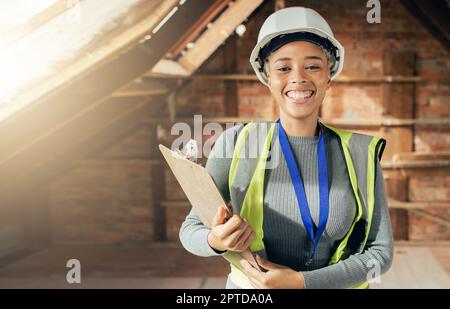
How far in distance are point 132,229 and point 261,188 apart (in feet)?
14.6

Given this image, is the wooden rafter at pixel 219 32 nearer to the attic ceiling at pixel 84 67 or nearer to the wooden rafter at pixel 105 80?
the attic ceiling at pixel 84 67

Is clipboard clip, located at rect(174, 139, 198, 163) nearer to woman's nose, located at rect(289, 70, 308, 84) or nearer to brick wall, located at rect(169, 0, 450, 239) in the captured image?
woman's nose, located at rect(289, 70, 308, 84)

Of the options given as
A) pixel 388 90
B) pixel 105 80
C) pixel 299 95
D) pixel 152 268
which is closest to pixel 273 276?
pixel 299 95

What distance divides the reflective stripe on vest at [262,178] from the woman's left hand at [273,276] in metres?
0.07

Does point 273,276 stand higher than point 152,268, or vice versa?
point 273,276

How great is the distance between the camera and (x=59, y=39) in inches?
56.6

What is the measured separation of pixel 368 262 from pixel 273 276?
250 mm

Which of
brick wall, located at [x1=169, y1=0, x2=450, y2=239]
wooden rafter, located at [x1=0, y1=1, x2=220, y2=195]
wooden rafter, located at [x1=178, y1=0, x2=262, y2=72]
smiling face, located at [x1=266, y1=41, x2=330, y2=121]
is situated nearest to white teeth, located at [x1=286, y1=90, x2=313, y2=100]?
smiling face, located at [x1=266, y1=41, x2=330, y2=121]

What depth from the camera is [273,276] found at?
1010 millimetres

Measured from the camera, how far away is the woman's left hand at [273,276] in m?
1.01

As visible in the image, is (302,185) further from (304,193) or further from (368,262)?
(368,262)

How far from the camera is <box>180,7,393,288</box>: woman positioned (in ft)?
3.47
